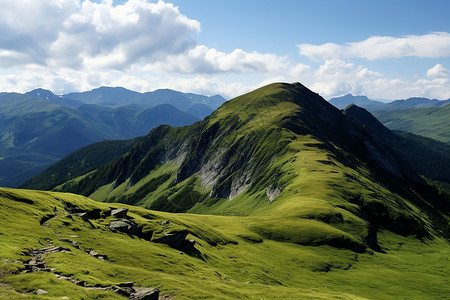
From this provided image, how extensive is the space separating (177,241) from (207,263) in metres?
8.21

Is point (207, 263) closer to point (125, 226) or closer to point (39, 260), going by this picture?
point (125, 226)

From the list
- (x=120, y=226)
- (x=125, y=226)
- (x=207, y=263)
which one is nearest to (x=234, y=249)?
(x=207, y=263)

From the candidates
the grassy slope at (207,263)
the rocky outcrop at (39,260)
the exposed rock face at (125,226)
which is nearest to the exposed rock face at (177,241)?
the grassy slope at (207,263)

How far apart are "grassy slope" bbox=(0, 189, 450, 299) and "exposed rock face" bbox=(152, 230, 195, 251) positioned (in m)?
2.16

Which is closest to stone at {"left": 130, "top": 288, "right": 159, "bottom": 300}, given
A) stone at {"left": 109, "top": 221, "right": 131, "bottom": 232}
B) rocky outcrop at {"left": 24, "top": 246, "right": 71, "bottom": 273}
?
rocky outcrop at {"left": 24, "top": 246, "right": 71, "bottom": 273}

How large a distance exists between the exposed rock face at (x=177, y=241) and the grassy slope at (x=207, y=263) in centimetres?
216

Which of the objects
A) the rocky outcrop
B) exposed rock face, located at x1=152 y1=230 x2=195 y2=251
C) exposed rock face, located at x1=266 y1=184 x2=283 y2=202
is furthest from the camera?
exposed rock face, located at x1=266 y1=184 x2=283 y2=202

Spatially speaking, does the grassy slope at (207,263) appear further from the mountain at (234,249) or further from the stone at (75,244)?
the stone at (75,244)

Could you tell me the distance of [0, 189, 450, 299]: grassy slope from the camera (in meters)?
42.3

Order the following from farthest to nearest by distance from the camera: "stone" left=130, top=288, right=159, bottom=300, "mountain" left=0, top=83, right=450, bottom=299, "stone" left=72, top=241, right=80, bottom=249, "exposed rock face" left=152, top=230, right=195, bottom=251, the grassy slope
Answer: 1. "exposed rock face" left=152, top=230, right=195, bottom=251
2. "stone" left=72, top=241, right=80, bottom=249
3. "mountain" left=0, top=83, right=450, bottom=299
4. the grassy slope
5. "stone" left=130, top=288, right=159, bottom=300

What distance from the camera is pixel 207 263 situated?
7181 centimetres

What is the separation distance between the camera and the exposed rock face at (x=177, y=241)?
235 ft

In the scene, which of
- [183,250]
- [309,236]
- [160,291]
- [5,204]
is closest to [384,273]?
[309,236]

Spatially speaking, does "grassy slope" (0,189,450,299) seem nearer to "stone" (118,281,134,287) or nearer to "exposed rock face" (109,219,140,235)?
"exposed rock face" (109,219,140,235)
